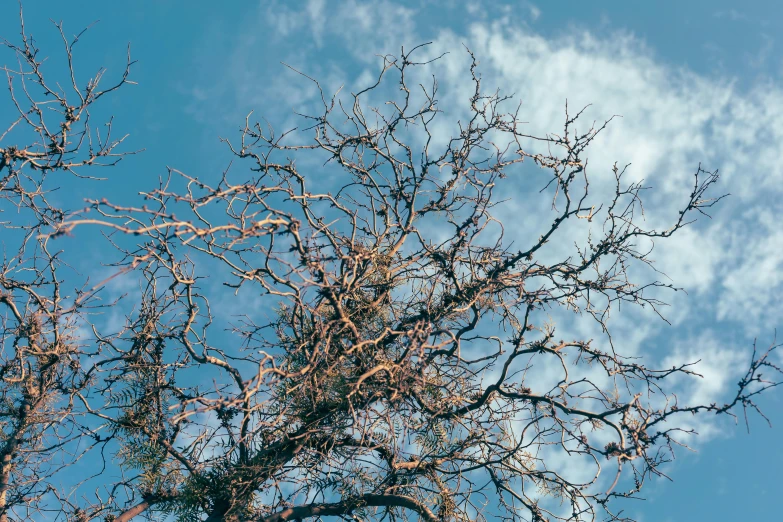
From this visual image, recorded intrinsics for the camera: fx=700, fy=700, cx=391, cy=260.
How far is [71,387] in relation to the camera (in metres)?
4.88

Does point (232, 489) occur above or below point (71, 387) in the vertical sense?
below

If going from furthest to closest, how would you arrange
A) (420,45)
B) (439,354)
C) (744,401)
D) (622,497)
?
(420,45), (439,354), (622,497), (744,401)

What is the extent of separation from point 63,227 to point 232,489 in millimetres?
2167

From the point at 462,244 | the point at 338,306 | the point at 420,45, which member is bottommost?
the point at 338,306

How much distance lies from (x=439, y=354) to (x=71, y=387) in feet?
8.48

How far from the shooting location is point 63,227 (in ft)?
8.70

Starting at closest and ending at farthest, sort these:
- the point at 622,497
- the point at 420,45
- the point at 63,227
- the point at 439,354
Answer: the point at 63,227 → the point at 622,497 → the point at 439,354 → the point at 420,45

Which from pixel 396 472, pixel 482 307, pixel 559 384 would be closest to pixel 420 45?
pixel 482 307

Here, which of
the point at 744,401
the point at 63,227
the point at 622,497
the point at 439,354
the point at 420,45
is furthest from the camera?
the point at 420,45

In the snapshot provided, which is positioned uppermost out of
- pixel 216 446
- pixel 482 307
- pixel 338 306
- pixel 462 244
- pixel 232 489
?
pixel 462 244

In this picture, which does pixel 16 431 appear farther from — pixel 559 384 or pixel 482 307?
pixel 559 384

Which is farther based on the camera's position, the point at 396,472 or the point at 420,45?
the point at 420,45

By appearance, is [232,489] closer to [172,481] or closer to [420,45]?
[172,481]

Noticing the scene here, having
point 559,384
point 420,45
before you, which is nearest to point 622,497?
point 559,384
